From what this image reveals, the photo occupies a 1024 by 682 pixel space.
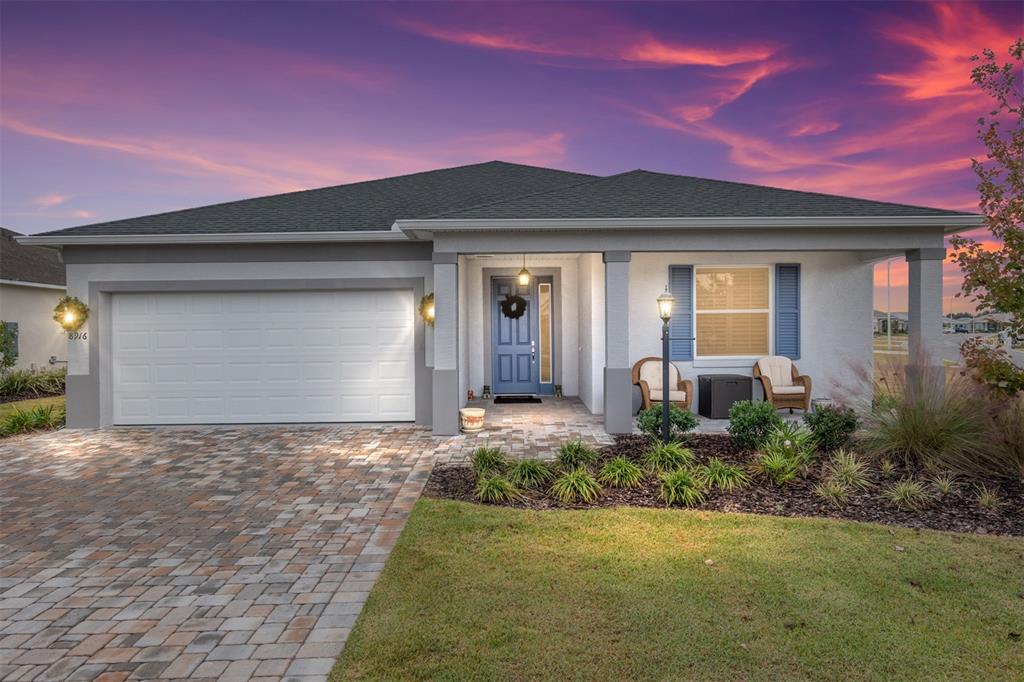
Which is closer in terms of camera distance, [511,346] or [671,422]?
[671,422]

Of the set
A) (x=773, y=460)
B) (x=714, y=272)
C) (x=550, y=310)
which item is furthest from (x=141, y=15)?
(x=773, y=460)

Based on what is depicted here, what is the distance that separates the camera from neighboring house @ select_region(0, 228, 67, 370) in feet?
50.3

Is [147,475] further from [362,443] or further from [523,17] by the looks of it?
[523,17]

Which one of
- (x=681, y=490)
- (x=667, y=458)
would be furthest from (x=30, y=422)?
(x=681, y=490)

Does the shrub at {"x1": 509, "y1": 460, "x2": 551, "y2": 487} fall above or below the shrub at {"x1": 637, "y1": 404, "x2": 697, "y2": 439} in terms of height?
below

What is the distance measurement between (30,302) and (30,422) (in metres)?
9.48

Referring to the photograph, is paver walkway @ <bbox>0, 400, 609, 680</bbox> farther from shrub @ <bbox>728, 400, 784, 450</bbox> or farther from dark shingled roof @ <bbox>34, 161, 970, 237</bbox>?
dark shingled roof @ <bbox>34, 161, 970, 237</bbox>

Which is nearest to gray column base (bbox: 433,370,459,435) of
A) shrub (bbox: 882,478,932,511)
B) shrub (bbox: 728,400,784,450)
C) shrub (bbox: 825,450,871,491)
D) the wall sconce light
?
the wall sconce light

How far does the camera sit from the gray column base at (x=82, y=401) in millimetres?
9164

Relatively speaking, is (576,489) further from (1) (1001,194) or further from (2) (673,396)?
(1) (1001,194)

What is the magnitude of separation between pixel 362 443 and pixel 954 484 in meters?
6.90

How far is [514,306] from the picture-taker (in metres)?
11.8

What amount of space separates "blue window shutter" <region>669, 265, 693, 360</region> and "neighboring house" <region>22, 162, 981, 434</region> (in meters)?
0.04

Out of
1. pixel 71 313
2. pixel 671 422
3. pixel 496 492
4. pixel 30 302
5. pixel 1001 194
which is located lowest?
pixel 496 492
